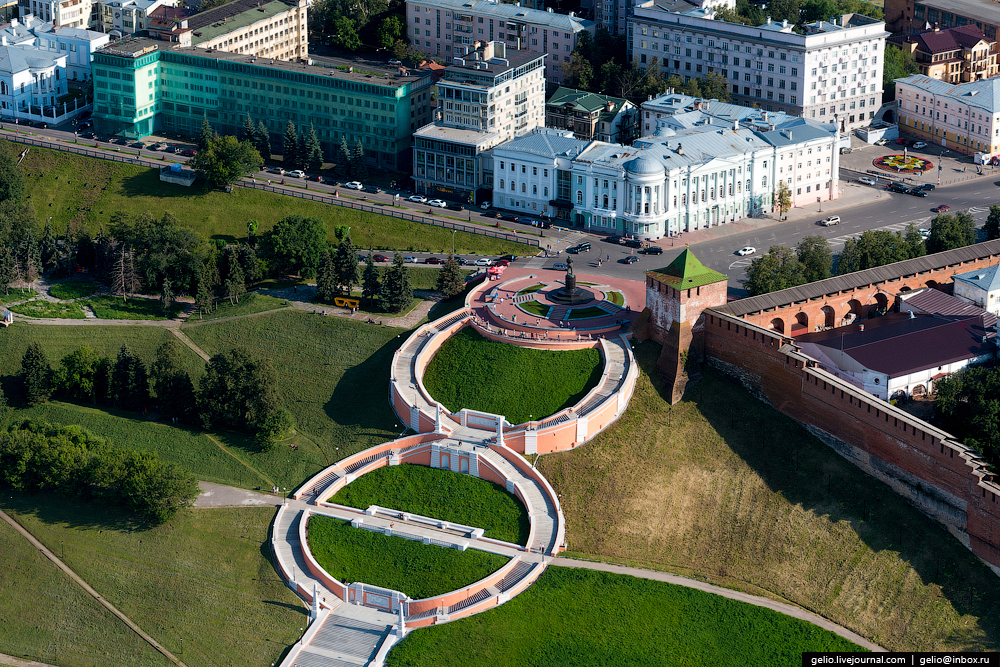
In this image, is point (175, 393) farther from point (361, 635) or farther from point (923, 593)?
point (923, 593)

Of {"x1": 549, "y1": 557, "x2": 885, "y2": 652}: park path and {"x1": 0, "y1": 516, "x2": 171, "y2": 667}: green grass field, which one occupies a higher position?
{"x1": 549, "y1": 557, "x2": 885, "y2": 652}: park path

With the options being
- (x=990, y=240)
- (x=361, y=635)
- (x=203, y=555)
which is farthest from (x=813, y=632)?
(x=990, y=240)

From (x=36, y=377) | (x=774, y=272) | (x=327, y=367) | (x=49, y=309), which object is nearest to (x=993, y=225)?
(x=774, y=272)

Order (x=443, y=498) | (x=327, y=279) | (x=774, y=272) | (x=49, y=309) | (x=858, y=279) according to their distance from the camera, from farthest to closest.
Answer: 1. (x=49, y=309)
2. (x=327, y=279)
3. (x=774, y=272)
4. (x=858, y=279)
5. (x=443, y=498)

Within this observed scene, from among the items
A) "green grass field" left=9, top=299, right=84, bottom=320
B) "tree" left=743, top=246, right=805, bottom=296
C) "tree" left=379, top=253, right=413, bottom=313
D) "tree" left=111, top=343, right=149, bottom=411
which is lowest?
"tree" left=111, top=343, right=149, bottom=411

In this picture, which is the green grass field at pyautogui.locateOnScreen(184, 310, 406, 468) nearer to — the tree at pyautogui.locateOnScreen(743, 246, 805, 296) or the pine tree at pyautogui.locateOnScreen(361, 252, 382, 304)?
the pine tree at pyautogui.locateOnScreen(361, 252, 382, 304)

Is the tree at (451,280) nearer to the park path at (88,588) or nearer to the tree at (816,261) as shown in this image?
the tree at (816,261)

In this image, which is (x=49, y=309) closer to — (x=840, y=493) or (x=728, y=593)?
(x=728, y=593)

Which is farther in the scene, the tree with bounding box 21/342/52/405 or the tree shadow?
the tree with bounding box 21/342/52/405

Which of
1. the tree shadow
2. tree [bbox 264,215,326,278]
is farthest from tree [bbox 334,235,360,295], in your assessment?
the tree shadow
